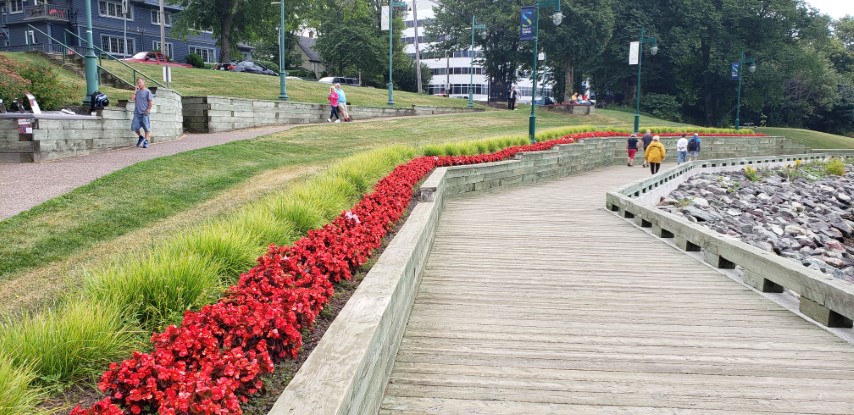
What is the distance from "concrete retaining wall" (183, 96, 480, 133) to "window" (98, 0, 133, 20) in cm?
3327

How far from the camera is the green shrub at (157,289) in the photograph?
3869 millimetres

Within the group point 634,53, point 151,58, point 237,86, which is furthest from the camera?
point 151,58

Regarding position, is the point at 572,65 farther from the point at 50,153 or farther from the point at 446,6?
the point at 50,153

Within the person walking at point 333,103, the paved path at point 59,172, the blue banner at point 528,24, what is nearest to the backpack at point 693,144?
the blue banner at point 528,24

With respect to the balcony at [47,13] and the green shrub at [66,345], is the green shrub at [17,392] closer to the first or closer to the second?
the green shrub at [66,345]

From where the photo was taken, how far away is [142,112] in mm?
15477

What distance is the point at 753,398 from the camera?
4.17 metres

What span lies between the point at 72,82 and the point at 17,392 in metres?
22.1

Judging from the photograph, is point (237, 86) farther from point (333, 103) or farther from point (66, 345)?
point (66, 345)

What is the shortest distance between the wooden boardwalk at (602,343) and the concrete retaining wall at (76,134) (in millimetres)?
9778

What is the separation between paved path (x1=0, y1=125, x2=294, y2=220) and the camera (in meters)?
9.50

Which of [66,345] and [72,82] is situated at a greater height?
[72,82]

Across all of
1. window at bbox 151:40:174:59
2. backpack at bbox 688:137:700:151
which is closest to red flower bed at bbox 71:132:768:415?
backpack at bbox 688:137:700:151

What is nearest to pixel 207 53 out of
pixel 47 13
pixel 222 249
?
pixel 47 13
